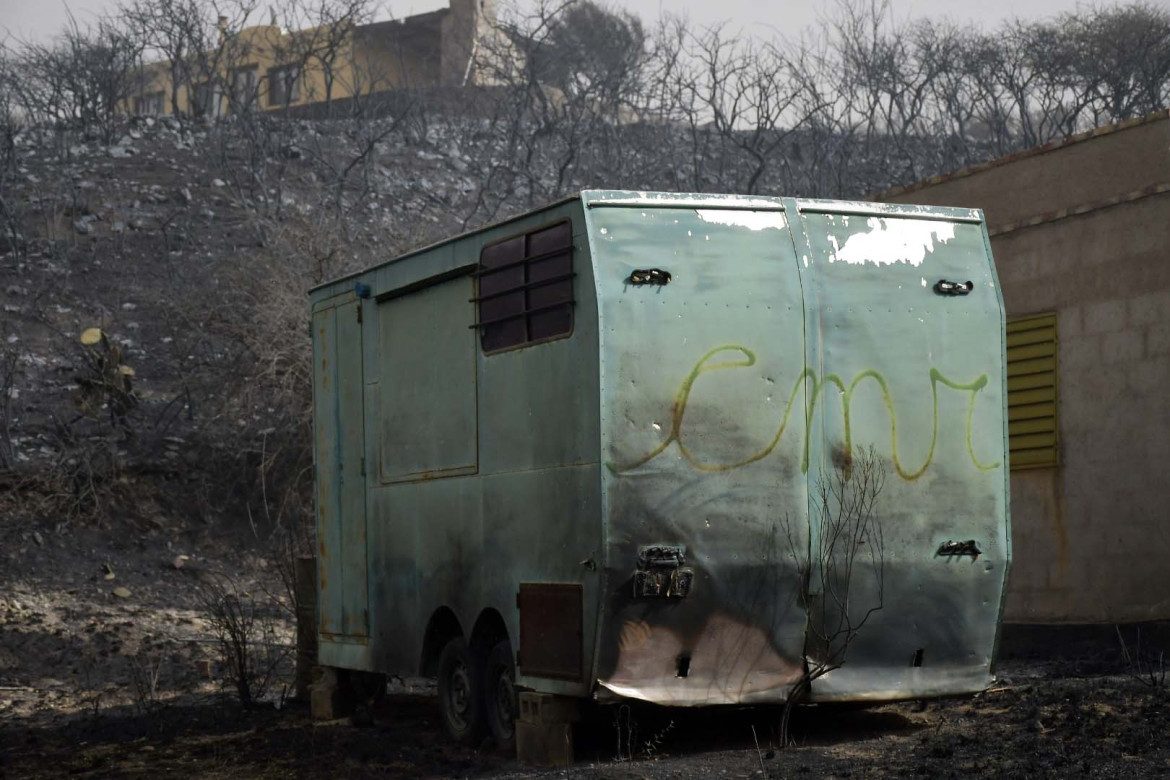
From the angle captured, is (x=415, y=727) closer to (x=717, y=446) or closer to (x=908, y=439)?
(x=717, y=446)

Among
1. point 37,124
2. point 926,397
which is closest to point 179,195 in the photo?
point 37,124

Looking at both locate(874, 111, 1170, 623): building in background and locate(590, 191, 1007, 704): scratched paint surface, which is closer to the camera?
locate(590, 191, 1007, 704): scratched paint surface

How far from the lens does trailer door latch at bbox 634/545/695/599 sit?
7578 mm

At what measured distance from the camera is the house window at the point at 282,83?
39062 millimetres

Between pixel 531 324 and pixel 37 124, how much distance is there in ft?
95.4

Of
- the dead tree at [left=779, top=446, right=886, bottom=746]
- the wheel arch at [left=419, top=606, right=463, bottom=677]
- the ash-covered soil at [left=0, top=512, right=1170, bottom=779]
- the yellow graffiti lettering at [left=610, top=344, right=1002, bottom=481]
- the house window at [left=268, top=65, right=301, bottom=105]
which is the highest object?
the house window at [left=268, top=65, right=301, bottom=105]

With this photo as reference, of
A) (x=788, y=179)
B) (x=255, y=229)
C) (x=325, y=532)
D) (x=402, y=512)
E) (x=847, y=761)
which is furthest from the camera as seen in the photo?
(x=788, y=179)

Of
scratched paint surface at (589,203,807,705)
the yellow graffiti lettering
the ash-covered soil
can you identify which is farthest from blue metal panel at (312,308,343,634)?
the yellow graffiti lettering

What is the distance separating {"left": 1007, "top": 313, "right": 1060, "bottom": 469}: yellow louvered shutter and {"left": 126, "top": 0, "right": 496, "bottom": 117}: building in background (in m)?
27.5

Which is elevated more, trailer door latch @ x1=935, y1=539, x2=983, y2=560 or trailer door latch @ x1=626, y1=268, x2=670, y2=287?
trailer door latch @ x1=626, y1=268, x2=670, y2=287

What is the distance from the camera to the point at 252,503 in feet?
64.6

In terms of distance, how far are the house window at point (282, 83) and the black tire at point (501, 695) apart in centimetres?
3134

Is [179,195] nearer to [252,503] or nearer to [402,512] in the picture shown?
[252,503]

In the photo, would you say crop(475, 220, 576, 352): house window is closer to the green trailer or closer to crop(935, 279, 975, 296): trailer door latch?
the green trailer
